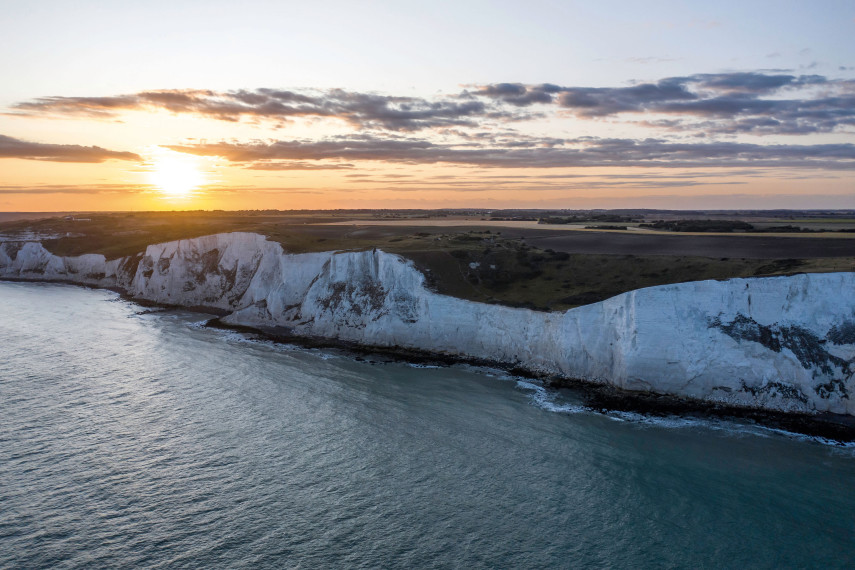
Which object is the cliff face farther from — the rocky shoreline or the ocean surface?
the ocean surface

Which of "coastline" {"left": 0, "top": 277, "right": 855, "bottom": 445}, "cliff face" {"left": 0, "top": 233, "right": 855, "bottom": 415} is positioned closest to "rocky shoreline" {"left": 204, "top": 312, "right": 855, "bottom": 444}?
"coastline" {"left": 0, "top": 277, "right": 855, "bottom": 445}

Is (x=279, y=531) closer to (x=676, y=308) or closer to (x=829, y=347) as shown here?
(x=676, y=308)

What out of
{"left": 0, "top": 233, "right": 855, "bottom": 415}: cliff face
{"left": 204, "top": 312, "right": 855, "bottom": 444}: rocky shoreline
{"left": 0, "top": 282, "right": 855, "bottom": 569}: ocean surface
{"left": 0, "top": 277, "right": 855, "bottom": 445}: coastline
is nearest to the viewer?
{"left": 0, "top": 282, "right": 855, "bottom": 569}: ocean surface

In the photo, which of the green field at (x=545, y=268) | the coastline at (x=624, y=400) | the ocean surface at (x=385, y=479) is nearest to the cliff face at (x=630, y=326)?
the coastline at (x=624, y=400)

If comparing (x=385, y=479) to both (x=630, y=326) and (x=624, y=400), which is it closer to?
(x=624, y=400)

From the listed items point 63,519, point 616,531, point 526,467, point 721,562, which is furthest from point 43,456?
point 721,562

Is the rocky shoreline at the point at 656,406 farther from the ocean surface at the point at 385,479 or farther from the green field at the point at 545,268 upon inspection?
the green field at the point at 545,268

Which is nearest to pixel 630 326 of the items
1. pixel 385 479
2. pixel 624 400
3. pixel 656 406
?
pixel 624 400
